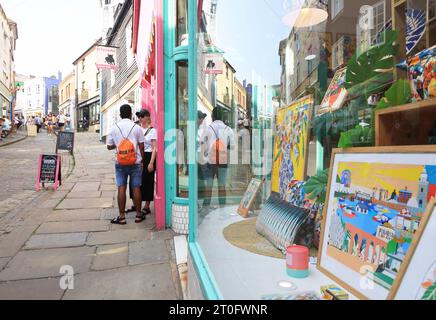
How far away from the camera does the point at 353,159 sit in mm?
1746

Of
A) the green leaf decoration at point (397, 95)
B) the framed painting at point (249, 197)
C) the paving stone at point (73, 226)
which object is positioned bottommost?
the paving stone at point (73, 226)

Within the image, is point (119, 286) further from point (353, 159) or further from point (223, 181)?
point (353, 159)

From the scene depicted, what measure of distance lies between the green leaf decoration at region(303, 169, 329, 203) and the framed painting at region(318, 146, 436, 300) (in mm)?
105

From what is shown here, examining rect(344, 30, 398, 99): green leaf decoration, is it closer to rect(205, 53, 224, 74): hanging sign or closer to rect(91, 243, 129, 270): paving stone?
rect(205, 53, 224, 74): hanging sign

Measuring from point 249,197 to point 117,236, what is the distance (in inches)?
68.5

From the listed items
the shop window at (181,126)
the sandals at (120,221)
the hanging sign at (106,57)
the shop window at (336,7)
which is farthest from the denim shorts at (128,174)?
the hanging sign at (106,57)

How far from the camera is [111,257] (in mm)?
3451

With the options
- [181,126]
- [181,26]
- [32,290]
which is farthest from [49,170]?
[32,290]

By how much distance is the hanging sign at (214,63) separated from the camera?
3.19 m

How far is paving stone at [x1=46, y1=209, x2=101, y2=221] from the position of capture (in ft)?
16.6

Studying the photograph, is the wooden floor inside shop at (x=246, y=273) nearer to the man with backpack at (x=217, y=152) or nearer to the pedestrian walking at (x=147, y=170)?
the man with backpack at (x=217, y=152)

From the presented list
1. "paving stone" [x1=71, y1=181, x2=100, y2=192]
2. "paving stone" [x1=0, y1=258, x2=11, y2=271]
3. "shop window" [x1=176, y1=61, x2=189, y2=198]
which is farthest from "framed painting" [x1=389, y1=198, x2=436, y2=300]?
"paving stone" [x1=71, y1=181, x2=100, y2=192]

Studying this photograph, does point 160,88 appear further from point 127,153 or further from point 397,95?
point 397,95

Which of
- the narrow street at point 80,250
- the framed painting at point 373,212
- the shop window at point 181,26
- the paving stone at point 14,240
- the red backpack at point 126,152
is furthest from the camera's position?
the red backpack at point 126,152
